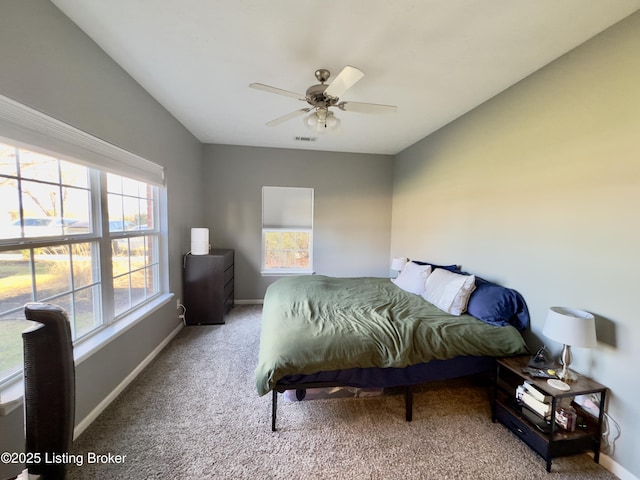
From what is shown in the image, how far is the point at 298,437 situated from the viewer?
5.59ft

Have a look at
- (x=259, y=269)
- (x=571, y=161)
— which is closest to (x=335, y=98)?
(x=571, y=161)

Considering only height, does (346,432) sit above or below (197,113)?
below

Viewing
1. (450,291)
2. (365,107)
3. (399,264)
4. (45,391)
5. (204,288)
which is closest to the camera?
(45,391)

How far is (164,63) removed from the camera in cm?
195

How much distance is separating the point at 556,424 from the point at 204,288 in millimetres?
3533

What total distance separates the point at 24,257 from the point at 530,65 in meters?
3.52

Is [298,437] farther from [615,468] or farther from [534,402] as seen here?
[615,468]

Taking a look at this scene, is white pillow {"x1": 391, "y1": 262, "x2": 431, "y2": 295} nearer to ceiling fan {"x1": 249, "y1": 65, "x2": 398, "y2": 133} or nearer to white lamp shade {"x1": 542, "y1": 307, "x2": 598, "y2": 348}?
white lamp shade {"x1": 542, "y1": 307, "x2": 598, "y2": 348}

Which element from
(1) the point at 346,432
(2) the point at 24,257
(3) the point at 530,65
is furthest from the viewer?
(3) the point at 530,65

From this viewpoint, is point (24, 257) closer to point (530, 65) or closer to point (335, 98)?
point (335, 98)

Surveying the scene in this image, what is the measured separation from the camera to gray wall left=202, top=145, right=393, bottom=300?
416cm

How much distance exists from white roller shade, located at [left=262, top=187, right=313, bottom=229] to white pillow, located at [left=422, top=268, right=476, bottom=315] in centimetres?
233

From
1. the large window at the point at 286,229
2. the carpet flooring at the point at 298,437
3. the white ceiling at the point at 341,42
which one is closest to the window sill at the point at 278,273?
the large window at the point at 286,229

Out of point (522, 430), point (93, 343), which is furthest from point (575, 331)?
point (93, 343)
